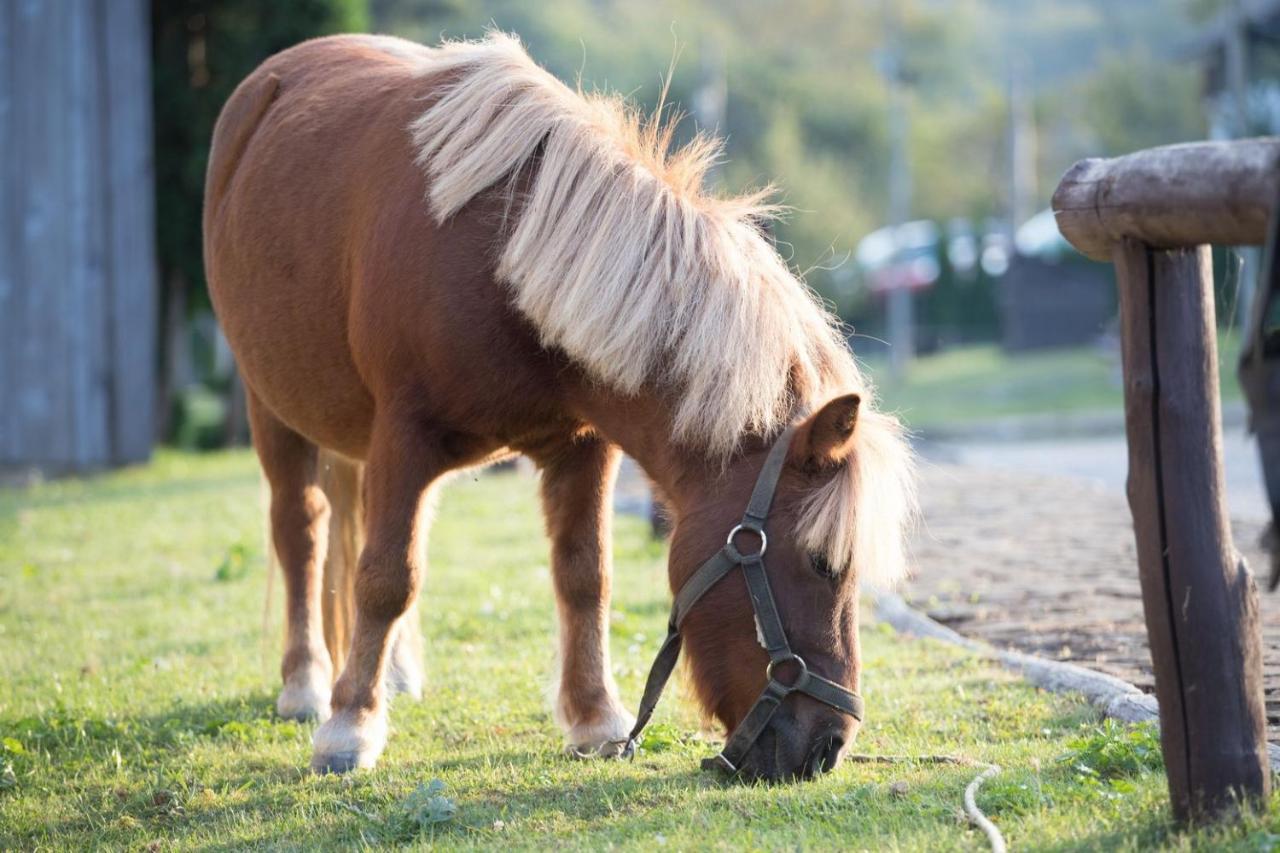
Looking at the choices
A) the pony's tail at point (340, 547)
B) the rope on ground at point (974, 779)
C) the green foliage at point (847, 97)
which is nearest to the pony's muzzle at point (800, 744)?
the rope on ground at point (974, 779)

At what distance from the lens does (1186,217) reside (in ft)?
8.79

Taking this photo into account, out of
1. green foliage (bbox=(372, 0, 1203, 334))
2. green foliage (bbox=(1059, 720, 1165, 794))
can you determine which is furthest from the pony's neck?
green foliage (bbox=(372, 0, 1203, 334))

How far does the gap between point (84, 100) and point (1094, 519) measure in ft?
33.1

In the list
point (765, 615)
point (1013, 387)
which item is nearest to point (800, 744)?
point (765, 615)

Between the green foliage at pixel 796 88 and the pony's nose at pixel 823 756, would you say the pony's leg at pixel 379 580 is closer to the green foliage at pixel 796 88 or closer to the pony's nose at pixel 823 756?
the pony's nose at pixel 823 756

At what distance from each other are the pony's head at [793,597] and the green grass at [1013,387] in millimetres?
12764

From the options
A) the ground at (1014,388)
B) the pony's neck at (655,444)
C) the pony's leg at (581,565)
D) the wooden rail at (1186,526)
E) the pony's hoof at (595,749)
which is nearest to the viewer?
the wooden rail at (1186,526)

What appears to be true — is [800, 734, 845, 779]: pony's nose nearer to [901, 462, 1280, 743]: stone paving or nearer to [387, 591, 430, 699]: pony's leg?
[901, 462, 1280, 743]: stone paving

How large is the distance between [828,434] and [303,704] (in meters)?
2.52

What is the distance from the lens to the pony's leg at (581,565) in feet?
14.3

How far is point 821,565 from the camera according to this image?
343 cm

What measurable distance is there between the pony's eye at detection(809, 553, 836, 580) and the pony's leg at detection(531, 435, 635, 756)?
1116mm

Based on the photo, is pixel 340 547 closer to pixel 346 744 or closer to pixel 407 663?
pixel 407 663

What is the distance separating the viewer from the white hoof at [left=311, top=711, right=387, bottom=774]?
13.3 ft
